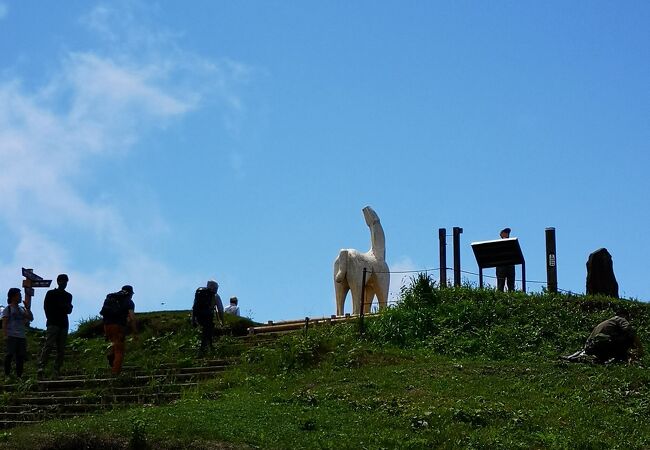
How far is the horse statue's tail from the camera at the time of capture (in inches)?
1198

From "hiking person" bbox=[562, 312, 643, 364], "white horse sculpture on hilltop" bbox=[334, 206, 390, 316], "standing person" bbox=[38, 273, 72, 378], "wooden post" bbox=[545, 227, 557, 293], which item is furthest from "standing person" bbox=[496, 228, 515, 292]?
"standing person" bbox=[38, 273, 72, 378]

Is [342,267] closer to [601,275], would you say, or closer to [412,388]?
[601,275]

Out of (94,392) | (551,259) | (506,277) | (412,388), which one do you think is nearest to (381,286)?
(506,277)

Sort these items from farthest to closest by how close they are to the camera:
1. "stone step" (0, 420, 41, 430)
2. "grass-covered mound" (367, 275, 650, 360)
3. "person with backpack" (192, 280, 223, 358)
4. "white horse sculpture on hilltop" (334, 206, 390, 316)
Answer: "white horse sculpture on hilltop" (334, 206, 390, 316), "person with backpack" (192, 280, 223, 358), "grass-covered mound" (367, 275, 650, 360), "stone step" (0, 420, 41, 430)

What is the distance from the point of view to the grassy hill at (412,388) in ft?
52.8

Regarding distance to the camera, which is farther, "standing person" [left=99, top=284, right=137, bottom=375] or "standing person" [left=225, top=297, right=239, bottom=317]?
"standing person" [left=225, top=297, right=239, bottom=317]

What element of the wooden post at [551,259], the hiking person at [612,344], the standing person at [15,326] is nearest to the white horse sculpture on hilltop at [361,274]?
the wooden post at [551,259]

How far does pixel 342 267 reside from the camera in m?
30.5

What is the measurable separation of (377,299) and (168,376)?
917cm

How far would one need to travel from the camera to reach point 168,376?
23.1 metres

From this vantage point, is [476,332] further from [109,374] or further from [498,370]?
[109,374]

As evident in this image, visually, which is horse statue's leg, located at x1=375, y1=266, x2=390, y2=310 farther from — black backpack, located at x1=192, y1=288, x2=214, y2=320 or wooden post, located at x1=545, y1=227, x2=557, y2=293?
black backpack, located at x1=192, y1=288, x2=214, y2=320

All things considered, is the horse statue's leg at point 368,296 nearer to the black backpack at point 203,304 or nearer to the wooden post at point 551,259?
the wooden post at point 551,259

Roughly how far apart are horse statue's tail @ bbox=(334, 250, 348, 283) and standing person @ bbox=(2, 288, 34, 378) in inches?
355
